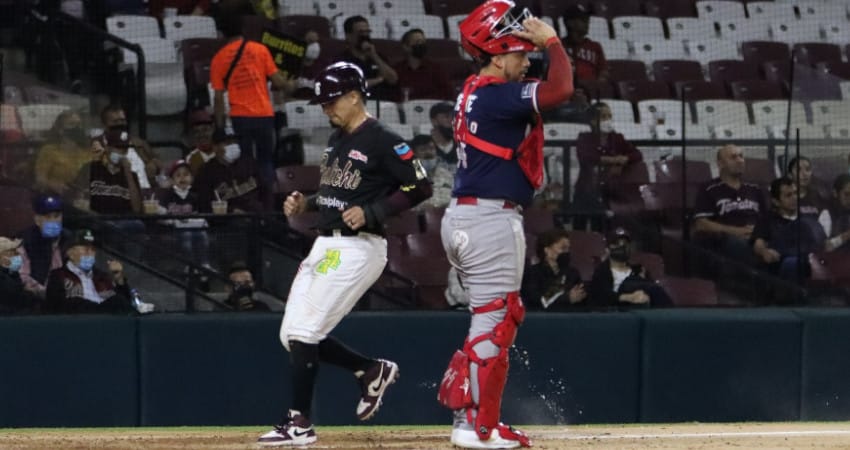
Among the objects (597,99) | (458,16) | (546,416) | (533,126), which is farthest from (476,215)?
(458,16)

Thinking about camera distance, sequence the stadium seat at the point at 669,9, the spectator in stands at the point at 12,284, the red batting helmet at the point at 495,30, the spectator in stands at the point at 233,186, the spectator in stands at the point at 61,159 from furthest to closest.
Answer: the stadium seat at the point at 669,9 < the spectator in stands at the point at 233,186 < the spectator in stands at the point at 61,159 < the spectator in stands at the point at 12,284 < the red batting helmet at the point at 495,30

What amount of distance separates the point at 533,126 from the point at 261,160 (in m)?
4.09

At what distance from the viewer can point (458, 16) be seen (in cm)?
1470

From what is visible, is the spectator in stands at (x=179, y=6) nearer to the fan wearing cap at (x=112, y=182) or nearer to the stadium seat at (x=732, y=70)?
the fan wearing cap at (x=112, y=182)

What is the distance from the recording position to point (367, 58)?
12477 mm

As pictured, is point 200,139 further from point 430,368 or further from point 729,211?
point 729,211


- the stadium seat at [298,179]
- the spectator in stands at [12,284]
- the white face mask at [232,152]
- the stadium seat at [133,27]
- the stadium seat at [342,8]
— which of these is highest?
the stadium seat at [342,8]

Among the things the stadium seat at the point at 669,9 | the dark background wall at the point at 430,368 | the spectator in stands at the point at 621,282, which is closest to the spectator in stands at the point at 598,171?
the spectator in stands at the point at 621,282

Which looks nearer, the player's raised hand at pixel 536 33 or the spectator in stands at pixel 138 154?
the player's raised hand at pixel 536 33

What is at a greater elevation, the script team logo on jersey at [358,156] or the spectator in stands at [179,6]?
the spectator in stands at [179,6]

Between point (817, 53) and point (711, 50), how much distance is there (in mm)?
1018

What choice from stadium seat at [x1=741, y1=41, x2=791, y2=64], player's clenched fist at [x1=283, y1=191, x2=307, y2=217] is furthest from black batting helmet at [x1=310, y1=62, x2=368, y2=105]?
stadium seat at [x1=741, y1=41, x2=791, y2=64]

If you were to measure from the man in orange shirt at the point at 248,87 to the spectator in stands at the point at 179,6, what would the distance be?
6.75 ft

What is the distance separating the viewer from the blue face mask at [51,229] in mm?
9227
